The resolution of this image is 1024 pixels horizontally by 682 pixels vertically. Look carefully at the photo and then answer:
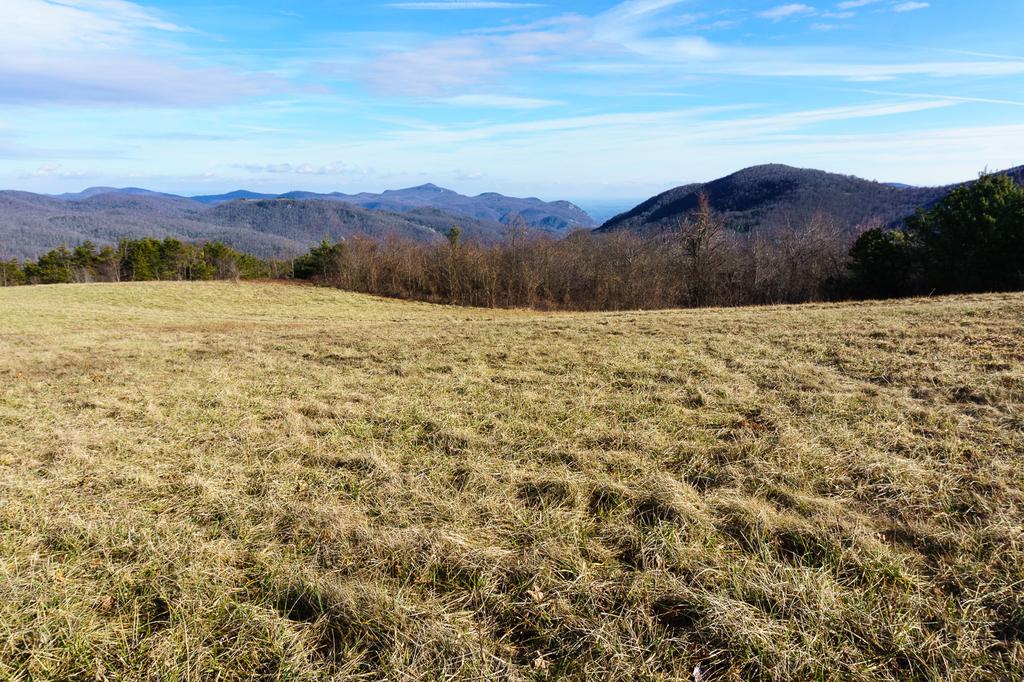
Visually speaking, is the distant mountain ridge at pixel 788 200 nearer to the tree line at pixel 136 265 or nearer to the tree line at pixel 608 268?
the tree line at pixel 608 268

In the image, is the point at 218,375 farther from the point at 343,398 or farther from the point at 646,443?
the point at 646,443

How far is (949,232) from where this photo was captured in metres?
28.3

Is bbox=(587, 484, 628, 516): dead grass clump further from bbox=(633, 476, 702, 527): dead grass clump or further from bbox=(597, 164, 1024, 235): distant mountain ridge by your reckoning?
bbox=(597, 164, 1024, 235): distant mountain ridge

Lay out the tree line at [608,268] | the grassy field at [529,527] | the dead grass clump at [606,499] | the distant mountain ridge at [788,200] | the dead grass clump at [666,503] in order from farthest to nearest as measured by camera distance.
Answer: the distant mountain ridge at [788,200] → the tree line at [608,268] → the dead grass clump at [606,499] → the dead grass clump at [666,503] → the grassy field at [529,527]

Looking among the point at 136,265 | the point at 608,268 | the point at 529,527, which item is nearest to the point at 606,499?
the point at 529,527

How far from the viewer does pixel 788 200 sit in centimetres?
11175

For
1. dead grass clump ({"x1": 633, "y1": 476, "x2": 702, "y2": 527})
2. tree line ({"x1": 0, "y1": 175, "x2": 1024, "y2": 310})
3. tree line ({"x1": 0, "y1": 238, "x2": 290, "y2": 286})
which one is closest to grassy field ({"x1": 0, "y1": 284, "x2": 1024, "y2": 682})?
dead grass clump ({"x1": 633, "y1": 476, "x2": 702, "y2": 527})

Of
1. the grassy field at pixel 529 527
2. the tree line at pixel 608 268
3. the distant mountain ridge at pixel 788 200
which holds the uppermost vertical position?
the distant mountain ridge at pixel 788 200

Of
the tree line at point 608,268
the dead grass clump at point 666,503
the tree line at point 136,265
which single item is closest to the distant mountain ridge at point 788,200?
the tree line at point 608,268

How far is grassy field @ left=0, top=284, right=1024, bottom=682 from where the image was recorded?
7.27 feet

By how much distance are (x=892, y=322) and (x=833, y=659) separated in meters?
10.1

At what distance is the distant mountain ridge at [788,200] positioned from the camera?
9388 centimetres

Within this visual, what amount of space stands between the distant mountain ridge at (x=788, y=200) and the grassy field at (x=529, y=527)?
264 ft

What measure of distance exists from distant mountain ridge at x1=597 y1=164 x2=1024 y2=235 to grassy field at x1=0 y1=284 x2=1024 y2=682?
8059cm
